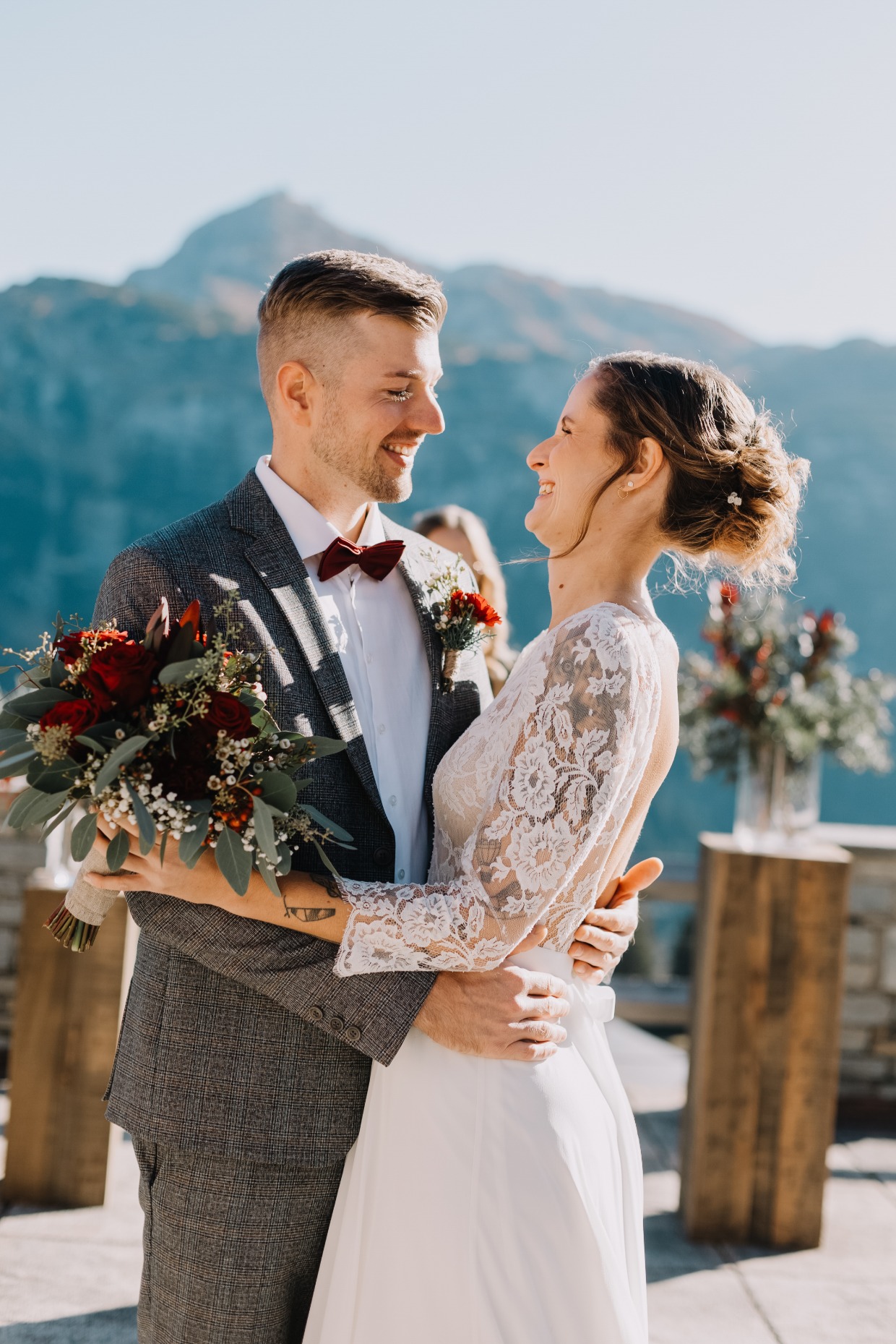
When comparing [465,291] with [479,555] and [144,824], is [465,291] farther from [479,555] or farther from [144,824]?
[144,824]

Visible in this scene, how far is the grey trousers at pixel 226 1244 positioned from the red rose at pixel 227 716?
691 millimetres

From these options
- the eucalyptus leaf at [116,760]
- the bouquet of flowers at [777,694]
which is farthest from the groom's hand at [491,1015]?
the bouquet of flowers at [777,694]

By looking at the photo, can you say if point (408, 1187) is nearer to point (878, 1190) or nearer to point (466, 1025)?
point (466, 1025)

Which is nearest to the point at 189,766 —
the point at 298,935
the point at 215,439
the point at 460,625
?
the point at 298,935

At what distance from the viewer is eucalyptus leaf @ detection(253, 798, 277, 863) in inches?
58.1

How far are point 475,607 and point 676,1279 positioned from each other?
7.93ft

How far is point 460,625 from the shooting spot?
207 centimetres

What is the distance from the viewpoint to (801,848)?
3.87 metres

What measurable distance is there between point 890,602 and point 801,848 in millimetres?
54555

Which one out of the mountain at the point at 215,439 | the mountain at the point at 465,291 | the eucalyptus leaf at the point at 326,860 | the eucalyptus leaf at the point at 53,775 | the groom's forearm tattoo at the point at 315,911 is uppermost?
the mountain at the point at 465,291

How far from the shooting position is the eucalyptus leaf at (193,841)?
1.47 meters

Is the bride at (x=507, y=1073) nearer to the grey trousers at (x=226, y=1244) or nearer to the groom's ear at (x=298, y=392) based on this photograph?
the grey trousers at (x=226, y=1244)

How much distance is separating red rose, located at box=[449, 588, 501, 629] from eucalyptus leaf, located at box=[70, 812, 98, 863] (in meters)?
0.80

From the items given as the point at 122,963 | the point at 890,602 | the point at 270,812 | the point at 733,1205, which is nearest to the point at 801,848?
the point at 733,1205
